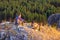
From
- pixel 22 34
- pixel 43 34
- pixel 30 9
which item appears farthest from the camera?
pixel 30 9

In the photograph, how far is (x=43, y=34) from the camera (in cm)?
1030

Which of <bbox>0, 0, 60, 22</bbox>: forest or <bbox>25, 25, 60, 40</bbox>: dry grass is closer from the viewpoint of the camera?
<bbox>25, 25, 60, 40</bbox>: dry grass

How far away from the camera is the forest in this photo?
16.7 meters

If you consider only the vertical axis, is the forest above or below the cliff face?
below

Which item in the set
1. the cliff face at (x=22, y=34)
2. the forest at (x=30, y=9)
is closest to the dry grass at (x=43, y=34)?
the cliff face at (x=22, y=34)

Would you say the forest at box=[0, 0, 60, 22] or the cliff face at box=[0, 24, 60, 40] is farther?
the forest at box=[0, 0, 60, 22]

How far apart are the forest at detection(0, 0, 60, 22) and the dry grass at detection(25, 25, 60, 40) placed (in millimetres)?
5030

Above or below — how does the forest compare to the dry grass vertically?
below

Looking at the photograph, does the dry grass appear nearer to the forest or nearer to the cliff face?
the cliff face

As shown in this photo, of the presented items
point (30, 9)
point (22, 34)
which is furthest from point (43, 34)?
point (30, 9)

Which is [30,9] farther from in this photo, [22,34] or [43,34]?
[22,34]

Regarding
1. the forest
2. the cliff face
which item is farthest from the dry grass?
the forest

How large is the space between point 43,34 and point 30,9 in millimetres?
8757

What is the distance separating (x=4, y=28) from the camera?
10414 millimetres
